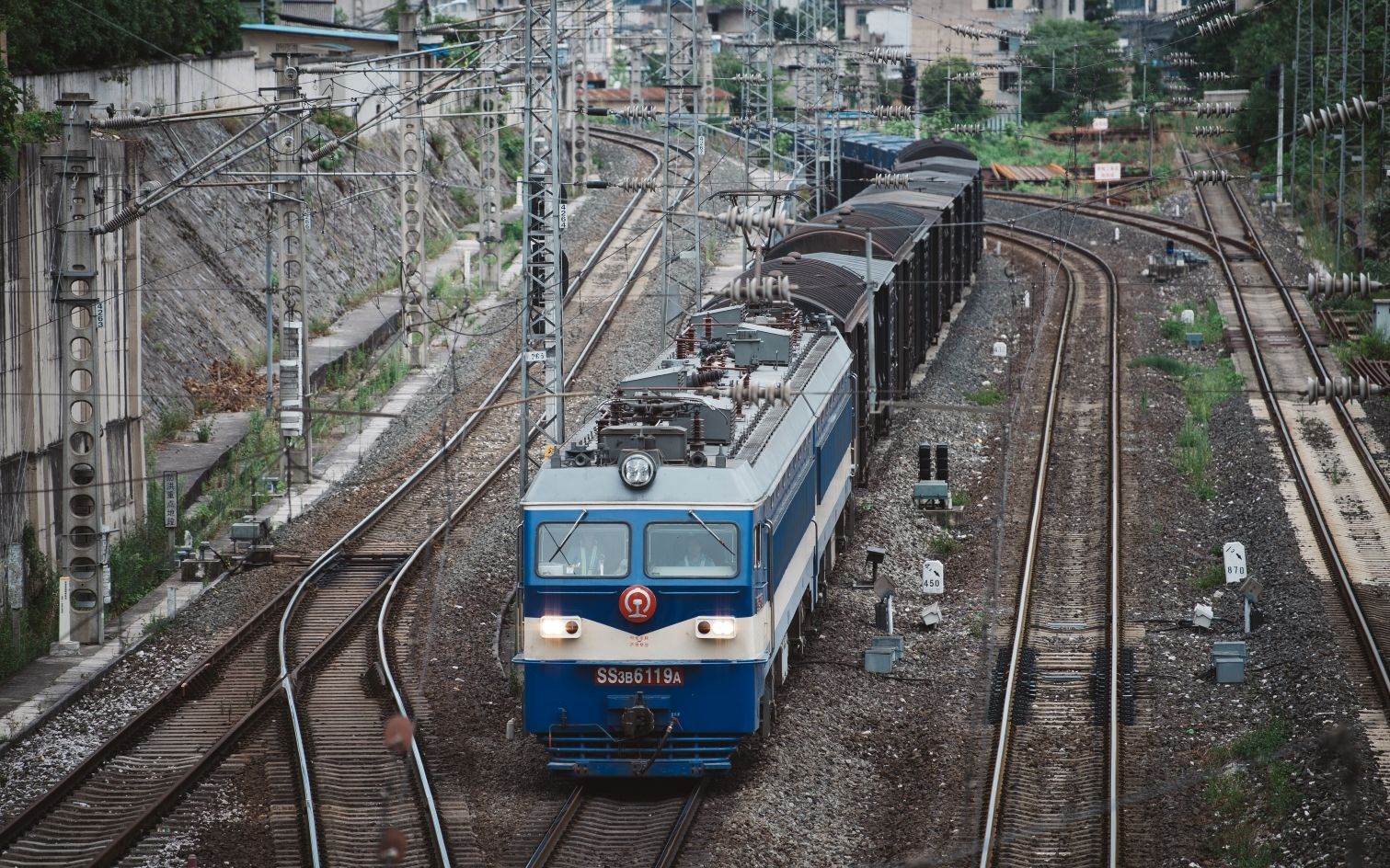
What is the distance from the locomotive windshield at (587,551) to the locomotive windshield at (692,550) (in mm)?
257

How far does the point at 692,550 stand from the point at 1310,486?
14.8m

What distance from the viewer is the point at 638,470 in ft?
50.3

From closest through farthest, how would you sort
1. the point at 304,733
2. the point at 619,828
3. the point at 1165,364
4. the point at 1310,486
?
the point at 619,828, the point at 304,733, the point at 1310,486, the point at 1165,364

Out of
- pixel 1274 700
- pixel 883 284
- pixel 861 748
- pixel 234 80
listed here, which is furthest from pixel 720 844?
pixel 234 80

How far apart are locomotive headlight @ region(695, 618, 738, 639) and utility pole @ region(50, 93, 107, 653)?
29.1 ft

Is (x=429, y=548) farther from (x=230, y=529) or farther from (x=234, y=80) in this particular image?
(x=234, y=80)

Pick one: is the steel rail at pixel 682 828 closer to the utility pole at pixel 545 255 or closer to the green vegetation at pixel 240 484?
the utility pole at pixel 545 255

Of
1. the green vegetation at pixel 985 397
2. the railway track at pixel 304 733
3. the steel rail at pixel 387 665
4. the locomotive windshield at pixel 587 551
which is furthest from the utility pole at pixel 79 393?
the green vegetation at pixel 985 397

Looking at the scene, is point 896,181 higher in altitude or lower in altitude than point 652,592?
higher

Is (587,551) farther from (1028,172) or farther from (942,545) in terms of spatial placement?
(1028,172)

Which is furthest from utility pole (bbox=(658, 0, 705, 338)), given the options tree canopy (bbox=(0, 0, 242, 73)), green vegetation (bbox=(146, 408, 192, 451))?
tree canopy (bbox=(0, 0, 242, 73))

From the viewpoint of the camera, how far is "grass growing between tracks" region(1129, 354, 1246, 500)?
28578 mm

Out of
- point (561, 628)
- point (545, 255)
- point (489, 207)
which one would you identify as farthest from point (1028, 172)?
point (561, 628)

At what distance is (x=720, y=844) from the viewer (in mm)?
14375
